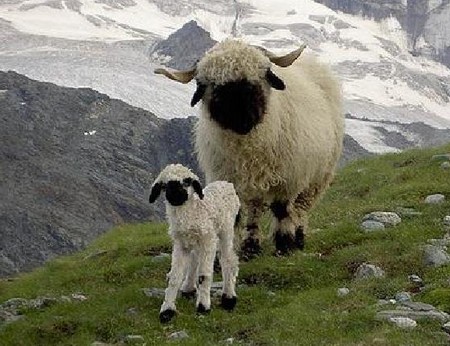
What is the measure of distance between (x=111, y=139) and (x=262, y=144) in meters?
105

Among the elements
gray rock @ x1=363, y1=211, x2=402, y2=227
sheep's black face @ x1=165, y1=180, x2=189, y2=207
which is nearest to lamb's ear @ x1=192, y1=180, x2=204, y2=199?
sheep's black face @ x1=165, y1=180, x2=189, y2=207

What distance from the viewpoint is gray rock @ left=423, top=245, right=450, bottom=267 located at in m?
11.0

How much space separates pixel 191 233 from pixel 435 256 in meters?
3.65

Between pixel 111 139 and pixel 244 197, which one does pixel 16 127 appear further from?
pixel 244 197

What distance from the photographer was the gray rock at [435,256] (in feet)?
36.2

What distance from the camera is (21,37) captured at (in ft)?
619

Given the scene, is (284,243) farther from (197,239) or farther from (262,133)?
(197,239)

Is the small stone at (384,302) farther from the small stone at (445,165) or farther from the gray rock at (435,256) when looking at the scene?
the small stone at (445,165)

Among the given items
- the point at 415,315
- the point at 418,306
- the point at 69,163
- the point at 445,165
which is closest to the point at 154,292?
the point at 418,306

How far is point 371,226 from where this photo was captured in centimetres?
1399

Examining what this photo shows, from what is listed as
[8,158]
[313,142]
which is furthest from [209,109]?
[8,158]

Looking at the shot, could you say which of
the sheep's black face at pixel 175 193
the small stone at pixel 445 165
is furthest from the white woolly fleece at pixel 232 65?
the small stone at pixel 445 165

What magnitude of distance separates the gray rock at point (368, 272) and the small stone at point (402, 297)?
1.04 meters

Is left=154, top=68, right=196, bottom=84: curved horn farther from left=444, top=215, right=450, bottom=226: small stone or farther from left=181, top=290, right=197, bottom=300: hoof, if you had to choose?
left=444, top=215, right=450, bottom=226: small stone
